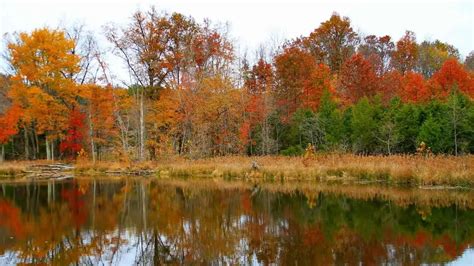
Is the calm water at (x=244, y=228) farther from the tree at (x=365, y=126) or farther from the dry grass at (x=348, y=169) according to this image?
the tree at (x=365, y=126)

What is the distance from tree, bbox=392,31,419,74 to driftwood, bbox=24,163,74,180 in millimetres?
36204

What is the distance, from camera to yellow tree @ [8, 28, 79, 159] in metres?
35.6

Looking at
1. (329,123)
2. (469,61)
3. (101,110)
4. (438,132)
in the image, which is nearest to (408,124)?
(438,132)

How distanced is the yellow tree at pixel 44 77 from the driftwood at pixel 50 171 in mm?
3273

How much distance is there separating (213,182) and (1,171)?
17.1 m

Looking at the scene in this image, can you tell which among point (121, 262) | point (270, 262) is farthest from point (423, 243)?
point (121, 262)

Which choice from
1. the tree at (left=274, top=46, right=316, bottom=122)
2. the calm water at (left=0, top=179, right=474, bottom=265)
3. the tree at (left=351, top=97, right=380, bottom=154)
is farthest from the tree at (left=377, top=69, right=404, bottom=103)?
the calm water at (left=0, top=179, right=474, bottom=265)

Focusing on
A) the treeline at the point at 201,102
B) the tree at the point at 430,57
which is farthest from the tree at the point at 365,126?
the tree at the point at 430,57

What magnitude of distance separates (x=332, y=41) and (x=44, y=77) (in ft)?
96.6

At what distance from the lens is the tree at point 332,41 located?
4966cm

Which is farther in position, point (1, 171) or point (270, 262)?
point (1, 171)

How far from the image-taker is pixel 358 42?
175 feet

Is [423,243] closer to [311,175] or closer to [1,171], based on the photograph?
[311,175]

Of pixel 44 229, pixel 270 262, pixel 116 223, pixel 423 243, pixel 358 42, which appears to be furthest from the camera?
pixel 358 42
